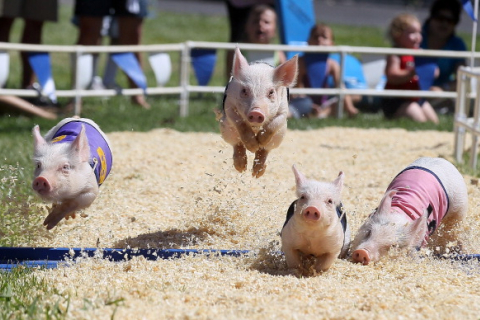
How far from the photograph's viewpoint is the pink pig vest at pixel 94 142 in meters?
5.41

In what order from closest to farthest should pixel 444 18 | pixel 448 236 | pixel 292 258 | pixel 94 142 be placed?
pixel 292 258, pixel 94 142, pixel 448 236, pixel 444 18

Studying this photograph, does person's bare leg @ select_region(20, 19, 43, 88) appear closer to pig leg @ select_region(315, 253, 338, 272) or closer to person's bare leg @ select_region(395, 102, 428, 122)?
person's bare leg @ select_region(395, 102, 428, 122)

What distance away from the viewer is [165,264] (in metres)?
5.27

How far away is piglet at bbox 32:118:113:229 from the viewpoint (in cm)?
505

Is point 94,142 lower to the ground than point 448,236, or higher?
higher

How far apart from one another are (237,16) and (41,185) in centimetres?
786

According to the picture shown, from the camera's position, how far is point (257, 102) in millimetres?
5461

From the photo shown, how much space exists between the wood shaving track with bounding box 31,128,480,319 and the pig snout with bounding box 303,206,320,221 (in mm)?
409

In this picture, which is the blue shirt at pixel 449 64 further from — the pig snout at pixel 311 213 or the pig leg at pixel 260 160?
the pig snout at pixel 311 213

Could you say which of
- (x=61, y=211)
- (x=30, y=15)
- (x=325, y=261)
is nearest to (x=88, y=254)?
Answer: (x=61, y=211)

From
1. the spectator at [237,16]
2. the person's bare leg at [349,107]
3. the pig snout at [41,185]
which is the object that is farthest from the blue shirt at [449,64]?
the pig snout at [41,185]

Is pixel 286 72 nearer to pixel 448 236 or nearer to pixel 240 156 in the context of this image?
pixel 240 156

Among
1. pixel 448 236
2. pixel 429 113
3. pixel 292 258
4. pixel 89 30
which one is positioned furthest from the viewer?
pixel 429 113

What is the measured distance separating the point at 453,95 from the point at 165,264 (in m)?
7.27
